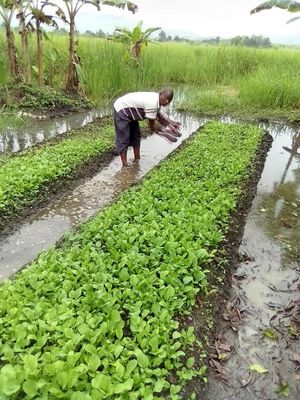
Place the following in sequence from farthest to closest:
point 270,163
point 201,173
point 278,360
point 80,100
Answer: point 80,100, point 270,163, point 201,173, point 278,360

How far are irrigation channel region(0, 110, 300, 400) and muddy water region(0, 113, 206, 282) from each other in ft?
0.04

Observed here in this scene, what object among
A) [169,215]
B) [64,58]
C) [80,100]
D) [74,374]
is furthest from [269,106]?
[74,374]

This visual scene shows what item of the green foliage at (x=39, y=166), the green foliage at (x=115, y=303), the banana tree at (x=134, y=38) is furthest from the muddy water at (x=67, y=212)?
the banana tree at (x=134, y=38)

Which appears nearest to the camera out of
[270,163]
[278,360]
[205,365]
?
[205,365]

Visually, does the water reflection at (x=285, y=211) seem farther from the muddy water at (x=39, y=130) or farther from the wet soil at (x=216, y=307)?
the muddy water at (x=39, y=130)

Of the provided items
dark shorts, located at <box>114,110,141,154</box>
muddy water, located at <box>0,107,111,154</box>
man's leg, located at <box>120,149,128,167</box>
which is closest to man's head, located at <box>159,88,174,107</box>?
dark shorts, located at <box>114,110,141,154</box>

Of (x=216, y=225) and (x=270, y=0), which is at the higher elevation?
(x=270, y=0)

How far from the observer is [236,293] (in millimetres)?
4336

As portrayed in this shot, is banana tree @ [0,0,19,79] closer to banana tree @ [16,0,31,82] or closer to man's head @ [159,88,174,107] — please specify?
banana tree @ [16,0,31,82]

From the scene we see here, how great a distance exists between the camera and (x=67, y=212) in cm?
581

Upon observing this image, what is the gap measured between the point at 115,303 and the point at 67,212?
8.72 ft

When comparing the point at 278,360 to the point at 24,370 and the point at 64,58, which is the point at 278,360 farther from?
the point at 64,58

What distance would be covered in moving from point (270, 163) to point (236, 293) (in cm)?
503

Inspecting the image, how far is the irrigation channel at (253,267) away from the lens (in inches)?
131
